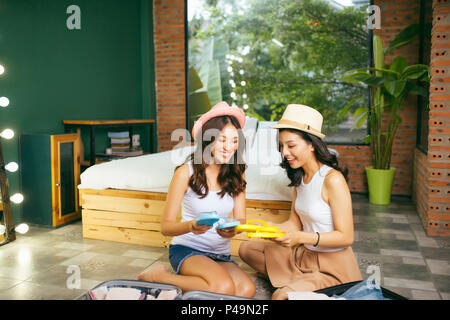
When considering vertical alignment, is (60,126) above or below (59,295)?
above

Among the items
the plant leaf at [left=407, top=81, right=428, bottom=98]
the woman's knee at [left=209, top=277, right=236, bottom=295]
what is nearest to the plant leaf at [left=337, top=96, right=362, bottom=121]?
the plant leaf at [left=407, top=81, right=428, bottom=98]

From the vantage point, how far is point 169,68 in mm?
6137

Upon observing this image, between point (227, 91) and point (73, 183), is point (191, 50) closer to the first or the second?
point (227, 91)

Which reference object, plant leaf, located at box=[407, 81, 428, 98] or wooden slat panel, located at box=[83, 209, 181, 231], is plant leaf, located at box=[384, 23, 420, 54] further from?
wooden slat panel, located at box=[83, 209, 181, 231]

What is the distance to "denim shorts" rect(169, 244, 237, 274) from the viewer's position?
1979mm

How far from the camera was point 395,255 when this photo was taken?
2910 millimetres

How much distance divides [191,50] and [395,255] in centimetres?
437

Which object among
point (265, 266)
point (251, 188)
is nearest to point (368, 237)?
point (251, 188)

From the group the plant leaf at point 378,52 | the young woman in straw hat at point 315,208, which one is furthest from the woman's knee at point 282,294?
the plant leaf at point 378,52

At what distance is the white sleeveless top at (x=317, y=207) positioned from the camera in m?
1.94

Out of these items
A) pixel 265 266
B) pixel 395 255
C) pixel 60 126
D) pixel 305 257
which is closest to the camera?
pixel 305 257

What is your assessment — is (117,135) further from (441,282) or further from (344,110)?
(441,282)

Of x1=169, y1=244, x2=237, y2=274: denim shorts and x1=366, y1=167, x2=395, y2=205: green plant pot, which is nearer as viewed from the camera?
x1=169, y1=244, x2=237, y2=274: denim shorts

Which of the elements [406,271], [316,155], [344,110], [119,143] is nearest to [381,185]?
[344,110]
